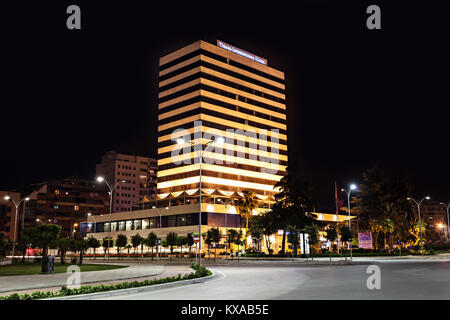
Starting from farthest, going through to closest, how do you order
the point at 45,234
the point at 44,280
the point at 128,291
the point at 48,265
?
the point at 45,234 < the point at 48,265 < the point at 44,280 < the point at 128,291

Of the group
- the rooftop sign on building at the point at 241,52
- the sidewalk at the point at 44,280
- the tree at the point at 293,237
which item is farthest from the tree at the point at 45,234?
the rooftop sign on building at the point at 241,52

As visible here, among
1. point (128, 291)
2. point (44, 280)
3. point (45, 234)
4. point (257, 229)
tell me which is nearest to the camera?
point (128, 291)

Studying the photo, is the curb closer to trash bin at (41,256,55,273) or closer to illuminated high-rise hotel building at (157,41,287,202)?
trash bin at (41,256,55,273)

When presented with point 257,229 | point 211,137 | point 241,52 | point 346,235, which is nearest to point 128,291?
point 346,235

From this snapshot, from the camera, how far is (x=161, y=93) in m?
139

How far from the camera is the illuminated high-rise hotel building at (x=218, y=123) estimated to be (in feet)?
412

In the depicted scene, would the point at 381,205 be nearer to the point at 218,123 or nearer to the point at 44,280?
the point at 218,123

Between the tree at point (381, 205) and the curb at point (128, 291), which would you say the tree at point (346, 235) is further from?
the curb at point (128, 291)

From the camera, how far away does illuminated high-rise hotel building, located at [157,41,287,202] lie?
125562 millimetres

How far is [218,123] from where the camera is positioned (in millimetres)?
128750

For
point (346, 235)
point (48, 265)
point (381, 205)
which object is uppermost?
point (381, 205)

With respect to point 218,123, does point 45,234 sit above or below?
below
